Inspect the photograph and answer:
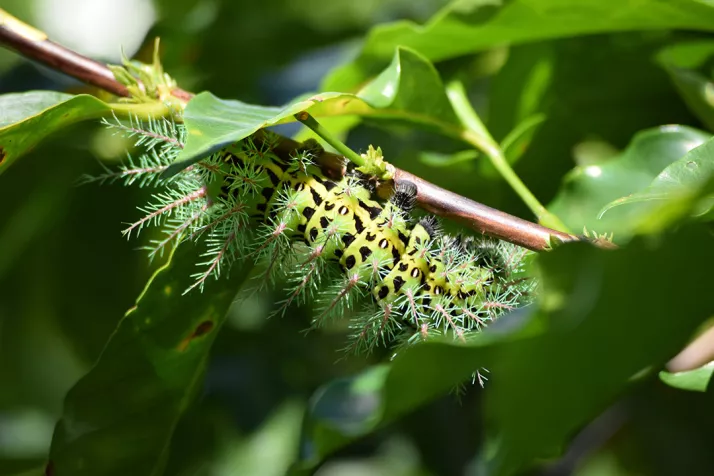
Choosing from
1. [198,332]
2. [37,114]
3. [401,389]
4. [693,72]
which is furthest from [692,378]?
[37,114]

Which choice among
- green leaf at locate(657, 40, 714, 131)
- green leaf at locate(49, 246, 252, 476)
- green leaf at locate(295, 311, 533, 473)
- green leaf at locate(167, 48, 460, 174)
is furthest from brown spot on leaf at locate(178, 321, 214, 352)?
green leaf at locate(657, 40, 714, 131)

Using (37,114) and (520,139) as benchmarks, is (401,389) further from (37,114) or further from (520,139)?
(520,139)

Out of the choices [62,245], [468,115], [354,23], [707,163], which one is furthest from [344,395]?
[354,23]

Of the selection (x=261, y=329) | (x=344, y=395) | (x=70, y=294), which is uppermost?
(x=344, y=395)

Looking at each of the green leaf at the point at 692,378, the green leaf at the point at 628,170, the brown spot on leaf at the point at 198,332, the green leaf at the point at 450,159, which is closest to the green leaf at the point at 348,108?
the green leaf at the point at 450,159

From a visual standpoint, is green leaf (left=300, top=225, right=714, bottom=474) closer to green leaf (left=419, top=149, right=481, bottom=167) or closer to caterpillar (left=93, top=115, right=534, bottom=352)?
caterpillar (left=93, top=115, right=534, bottom=352)

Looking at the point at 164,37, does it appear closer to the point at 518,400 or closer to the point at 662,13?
the point at 662,13
